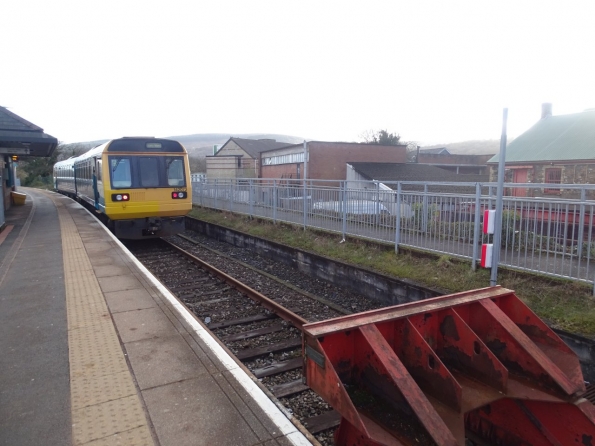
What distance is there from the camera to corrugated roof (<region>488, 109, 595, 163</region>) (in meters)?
23.8

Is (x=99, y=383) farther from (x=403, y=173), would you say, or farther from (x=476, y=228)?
(x=403, y=173)

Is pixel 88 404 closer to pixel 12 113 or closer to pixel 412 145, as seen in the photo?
pixel 12 113

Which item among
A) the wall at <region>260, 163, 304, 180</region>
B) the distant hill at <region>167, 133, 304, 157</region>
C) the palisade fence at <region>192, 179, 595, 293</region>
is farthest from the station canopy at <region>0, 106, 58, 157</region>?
the distant hill at <region>167, 133, 304, 157</region>

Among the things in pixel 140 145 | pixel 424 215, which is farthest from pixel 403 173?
pixel 424 215

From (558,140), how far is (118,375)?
29212mm

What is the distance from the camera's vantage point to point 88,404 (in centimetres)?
326

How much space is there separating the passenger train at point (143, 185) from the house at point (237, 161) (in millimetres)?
35633

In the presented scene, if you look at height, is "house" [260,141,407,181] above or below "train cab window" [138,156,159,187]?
above

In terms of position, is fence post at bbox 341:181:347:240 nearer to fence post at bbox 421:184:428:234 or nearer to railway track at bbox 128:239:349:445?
railway track at bbox 128:239:349:445

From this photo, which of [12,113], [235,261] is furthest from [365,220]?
[12,113]

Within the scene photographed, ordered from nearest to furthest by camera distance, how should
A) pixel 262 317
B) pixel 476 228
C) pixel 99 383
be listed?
pixel 99 383
pixel 262 317
pixel 476 228

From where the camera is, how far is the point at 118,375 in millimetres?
3736

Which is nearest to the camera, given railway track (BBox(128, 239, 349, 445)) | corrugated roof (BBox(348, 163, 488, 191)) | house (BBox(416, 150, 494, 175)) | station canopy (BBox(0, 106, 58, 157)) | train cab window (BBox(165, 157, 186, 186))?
railway track (BBox(128, 239, 349, 445))

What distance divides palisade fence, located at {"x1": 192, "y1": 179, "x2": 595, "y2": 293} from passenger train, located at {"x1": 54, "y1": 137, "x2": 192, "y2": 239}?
332cm
